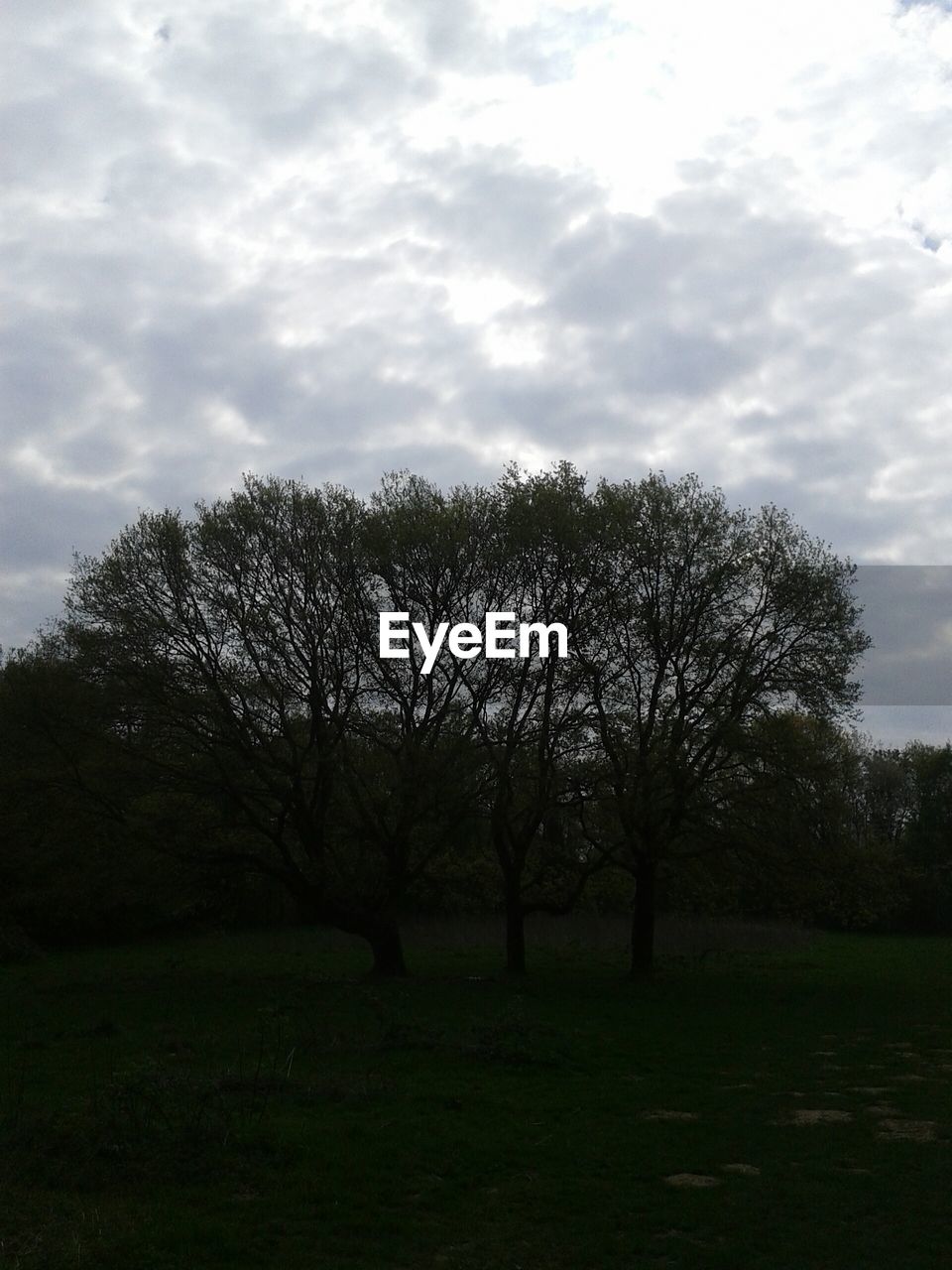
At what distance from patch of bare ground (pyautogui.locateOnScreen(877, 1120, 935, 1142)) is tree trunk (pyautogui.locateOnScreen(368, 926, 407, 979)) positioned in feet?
64.1

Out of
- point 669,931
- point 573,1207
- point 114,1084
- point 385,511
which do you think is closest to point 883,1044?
point 573,1207

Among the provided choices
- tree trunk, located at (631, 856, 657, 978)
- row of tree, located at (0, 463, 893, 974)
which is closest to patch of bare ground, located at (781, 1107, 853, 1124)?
row of tree, located at (0, 463, 893, 974)

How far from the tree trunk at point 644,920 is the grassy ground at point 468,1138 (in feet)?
27.0

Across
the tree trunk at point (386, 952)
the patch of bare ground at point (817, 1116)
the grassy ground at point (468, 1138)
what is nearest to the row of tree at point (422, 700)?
the tree trunk at point (386, 952)

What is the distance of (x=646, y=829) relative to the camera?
30.8 meters

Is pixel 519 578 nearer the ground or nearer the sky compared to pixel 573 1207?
nearer the sky

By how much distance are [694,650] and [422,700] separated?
7.97 m

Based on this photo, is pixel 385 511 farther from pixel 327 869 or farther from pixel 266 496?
pixel 327 869

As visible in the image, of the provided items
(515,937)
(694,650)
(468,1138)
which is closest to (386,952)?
(515,937)

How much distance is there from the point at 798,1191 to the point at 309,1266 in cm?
468

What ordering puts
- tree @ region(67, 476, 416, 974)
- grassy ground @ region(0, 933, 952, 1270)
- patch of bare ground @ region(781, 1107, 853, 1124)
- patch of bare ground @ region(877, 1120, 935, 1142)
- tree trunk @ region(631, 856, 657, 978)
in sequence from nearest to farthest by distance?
grassy ground @ region(0, 933, 952, 1270), patch of bare ground @ region(877, 1120, 935, 1142), patch of bare ground @ region(781, 1107, 853, 1124), tree @ region(67, 476, 416, 974), tree trunk @ region(631, 856, 657, 978)

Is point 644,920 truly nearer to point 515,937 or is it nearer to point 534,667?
point 515,937

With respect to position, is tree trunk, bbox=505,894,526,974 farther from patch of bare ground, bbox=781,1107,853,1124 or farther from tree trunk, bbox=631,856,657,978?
patch of bare ground, bbox=781,1107,853,1124

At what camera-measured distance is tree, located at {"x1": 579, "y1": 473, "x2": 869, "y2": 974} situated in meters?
30.8
